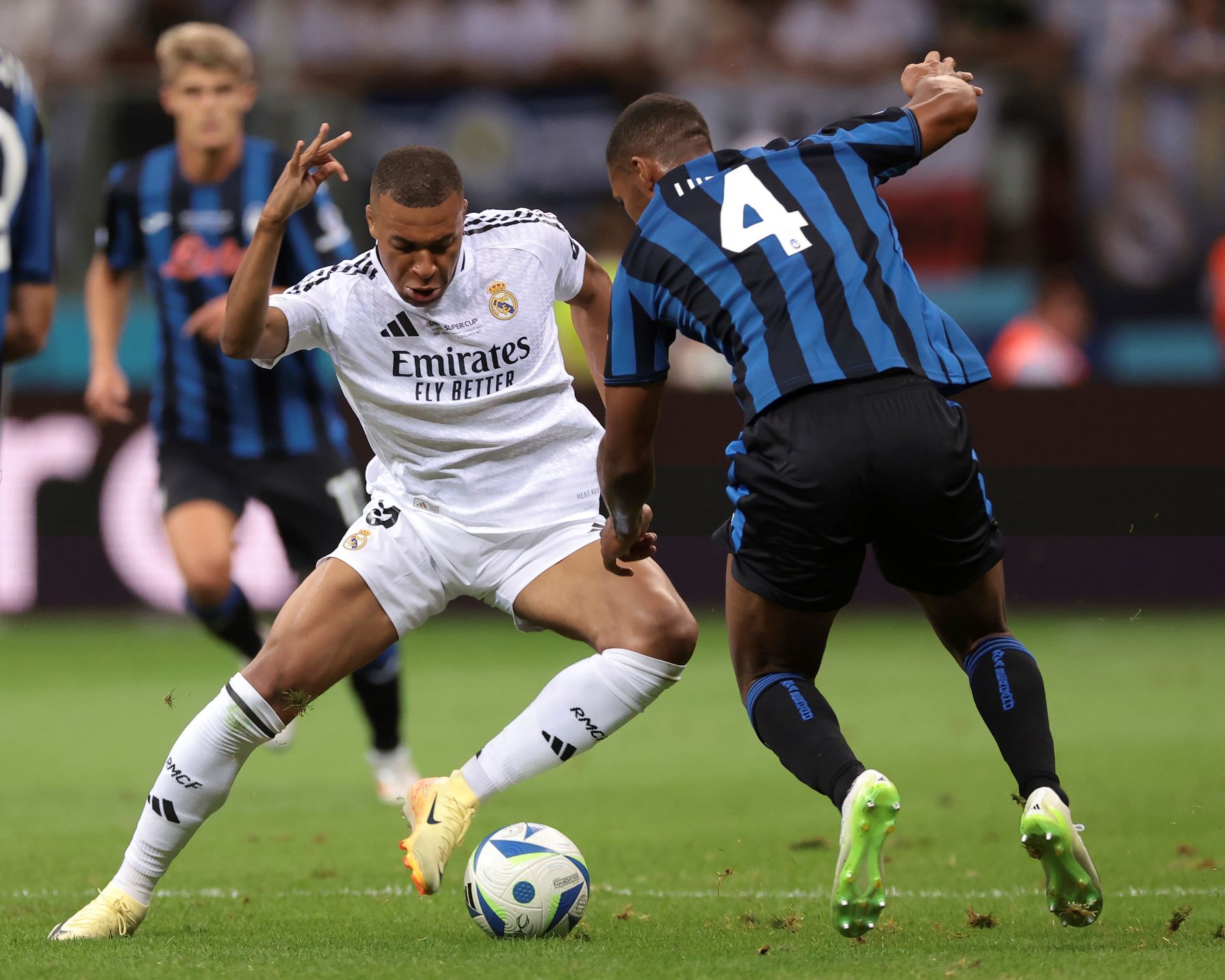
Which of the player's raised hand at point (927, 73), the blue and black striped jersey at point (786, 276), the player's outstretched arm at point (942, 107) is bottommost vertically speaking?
the blue and black striped jersey at point (786, 276)

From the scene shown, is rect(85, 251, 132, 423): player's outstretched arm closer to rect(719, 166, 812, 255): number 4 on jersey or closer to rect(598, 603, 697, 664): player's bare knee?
rect(598, 603, 697, 664): player's bare knee

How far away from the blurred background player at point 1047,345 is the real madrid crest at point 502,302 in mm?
8858

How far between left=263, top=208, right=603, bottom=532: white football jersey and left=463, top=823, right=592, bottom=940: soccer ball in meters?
0.88

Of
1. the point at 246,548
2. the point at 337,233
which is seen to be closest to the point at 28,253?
the point at 337,233

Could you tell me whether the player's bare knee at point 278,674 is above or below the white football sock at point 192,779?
above

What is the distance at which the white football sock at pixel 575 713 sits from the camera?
14.6 feet

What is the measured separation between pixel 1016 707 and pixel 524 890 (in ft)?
3.99

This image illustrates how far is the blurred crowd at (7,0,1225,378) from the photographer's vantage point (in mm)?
15328

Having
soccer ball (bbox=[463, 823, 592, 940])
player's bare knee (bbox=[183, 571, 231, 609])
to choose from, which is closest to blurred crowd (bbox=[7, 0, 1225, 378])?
player's bare knee (bbox=[183, 571, 231, 609])

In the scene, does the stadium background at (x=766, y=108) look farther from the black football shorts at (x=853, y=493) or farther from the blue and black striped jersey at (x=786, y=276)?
the black football shorts at (x=853, y=493)

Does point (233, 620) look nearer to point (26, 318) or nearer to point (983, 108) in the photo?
point (26, 318)

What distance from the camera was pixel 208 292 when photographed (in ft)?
23.4

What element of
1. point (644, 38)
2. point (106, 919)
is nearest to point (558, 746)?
point (106, 919)

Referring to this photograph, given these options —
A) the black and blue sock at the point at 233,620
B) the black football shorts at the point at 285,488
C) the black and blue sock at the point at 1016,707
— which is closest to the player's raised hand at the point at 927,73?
the black and blue sock at the point at 1016,707
